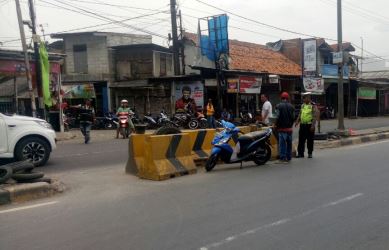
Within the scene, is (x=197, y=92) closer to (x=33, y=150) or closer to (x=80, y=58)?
(x=80, y=58)

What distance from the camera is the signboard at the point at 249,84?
28531 millimetres

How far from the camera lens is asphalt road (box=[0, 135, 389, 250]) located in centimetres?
491

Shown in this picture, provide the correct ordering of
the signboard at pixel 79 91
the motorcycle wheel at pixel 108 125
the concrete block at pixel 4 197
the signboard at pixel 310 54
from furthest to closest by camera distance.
→ 1. the signboard at pixel 79 91
2. the motorcycle wheel at pixel 108 125
3. the signboard at pixel 310 54
4. the concrete block at pixel 4 197

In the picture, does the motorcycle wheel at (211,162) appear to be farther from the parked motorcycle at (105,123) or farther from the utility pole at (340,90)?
the parked motorcycle at (105,123)

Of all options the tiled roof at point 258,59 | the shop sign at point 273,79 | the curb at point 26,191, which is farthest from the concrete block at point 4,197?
the tiled roof at point 258,59

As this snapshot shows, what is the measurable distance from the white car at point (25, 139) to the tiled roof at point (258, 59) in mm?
22288

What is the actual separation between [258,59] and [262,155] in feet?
88.4

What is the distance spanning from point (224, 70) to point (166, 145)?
1777cm

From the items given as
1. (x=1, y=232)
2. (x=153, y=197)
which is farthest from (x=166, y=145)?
(x=1, y=232)

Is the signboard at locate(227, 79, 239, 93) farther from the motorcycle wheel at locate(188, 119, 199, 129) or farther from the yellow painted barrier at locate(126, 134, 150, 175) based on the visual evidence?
the yellow painted barrier at locate(126, 134, 150, 175)

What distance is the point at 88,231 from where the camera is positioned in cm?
532

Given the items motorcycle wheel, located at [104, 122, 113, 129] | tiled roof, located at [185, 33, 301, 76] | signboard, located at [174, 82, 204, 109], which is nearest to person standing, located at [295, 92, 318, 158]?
signboard, located at [174, 82, 204, 109]

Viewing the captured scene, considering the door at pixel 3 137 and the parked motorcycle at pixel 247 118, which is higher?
the door at pixel 3 137

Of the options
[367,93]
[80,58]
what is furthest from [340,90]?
[367,93]
